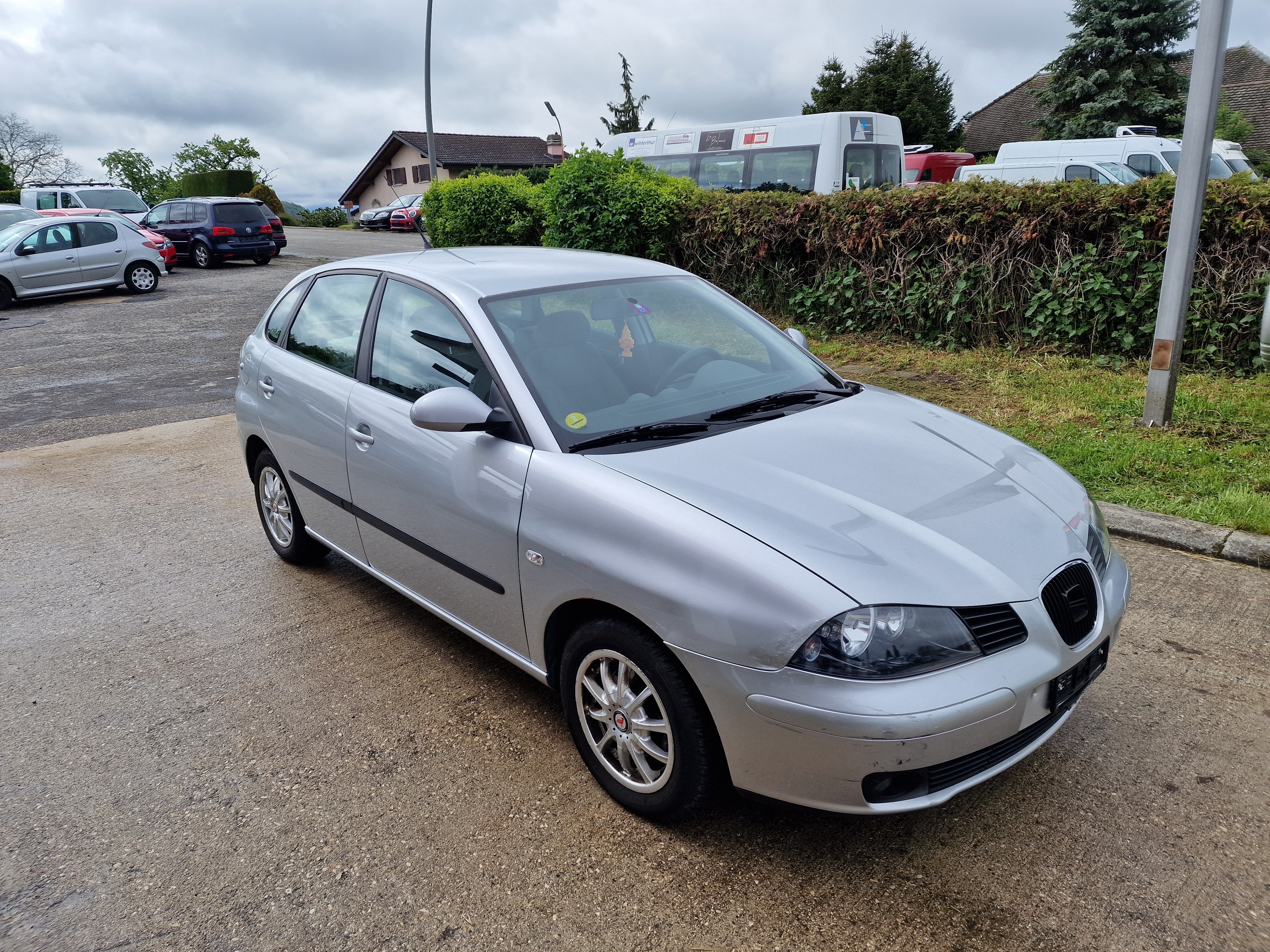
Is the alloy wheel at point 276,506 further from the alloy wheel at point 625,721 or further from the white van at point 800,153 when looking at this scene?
the white van at point 800,153

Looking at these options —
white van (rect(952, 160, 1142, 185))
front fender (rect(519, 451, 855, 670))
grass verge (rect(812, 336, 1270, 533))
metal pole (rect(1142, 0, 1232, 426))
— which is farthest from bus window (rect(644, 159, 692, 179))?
front fender (rect(519, 451, 855, 670))

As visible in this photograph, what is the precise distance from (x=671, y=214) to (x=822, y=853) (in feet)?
32.3

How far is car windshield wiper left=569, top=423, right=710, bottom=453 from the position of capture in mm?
3039

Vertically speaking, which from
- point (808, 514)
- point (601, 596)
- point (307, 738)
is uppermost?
point (808, 514)

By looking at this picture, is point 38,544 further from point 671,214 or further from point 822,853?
point 671,214

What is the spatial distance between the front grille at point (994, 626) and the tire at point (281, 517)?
3.26 metres

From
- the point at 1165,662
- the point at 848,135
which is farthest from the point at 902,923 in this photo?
the point at 848,135

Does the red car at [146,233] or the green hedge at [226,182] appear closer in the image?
the red car at [146,233]

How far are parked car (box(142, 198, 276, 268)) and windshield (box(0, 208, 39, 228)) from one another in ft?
9.94

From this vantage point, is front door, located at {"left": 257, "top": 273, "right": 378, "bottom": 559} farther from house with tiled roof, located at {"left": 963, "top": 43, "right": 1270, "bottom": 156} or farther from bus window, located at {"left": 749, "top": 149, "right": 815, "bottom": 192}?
house with tiled roof, located at {"left": 963, "top": 43, "right": 1270, "bottom": 156}

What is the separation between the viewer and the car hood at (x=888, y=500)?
248cm

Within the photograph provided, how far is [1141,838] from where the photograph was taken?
271 cm

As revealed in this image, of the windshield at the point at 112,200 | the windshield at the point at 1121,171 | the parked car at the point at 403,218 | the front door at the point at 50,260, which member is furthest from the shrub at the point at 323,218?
the windshield at the point at 1121,171

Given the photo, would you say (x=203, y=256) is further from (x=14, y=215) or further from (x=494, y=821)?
(x=494, y=821)
